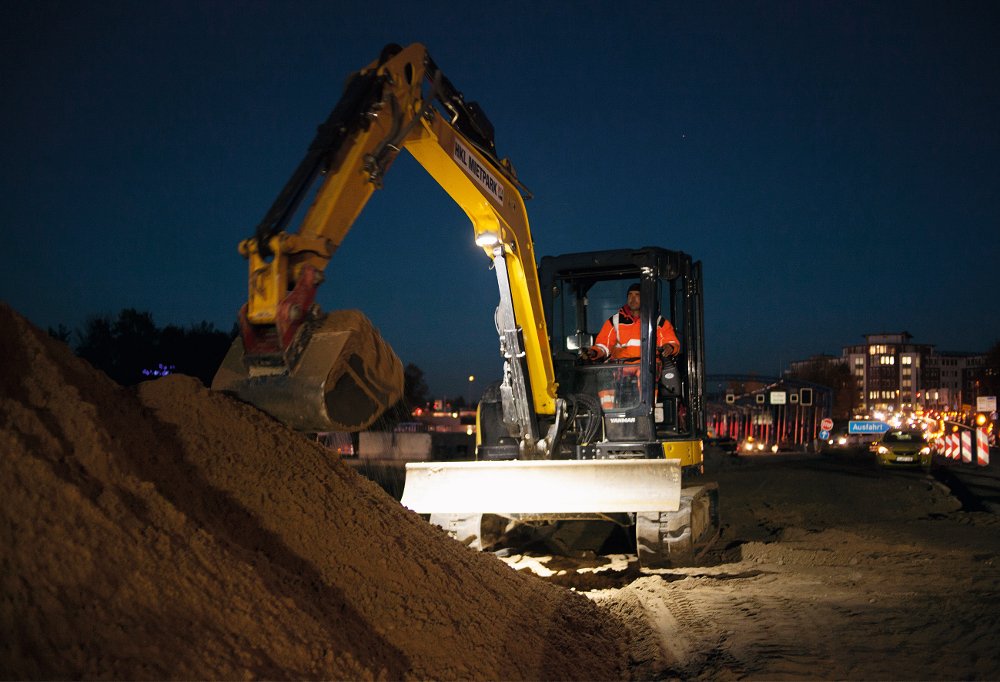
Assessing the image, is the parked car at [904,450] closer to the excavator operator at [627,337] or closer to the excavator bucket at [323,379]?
the excavator operator at [627,337]

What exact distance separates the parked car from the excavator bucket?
71.3ft

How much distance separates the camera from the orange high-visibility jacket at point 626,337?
8.35 meters

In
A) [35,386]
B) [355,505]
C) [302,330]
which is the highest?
[302,330]

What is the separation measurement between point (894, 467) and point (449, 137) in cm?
2147

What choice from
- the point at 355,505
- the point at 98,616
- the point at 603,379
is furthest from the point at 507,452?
the point at 98,616

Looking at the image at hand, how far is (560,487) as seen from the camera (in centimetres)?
746

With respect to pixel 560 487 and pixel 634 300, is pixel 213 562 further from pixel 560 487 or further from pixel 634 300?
pixel 634 300

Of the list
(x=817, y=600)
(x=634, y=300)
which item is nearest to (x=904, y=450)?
(x=634, y=300)

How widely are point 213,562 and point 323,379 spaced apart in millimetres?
1347

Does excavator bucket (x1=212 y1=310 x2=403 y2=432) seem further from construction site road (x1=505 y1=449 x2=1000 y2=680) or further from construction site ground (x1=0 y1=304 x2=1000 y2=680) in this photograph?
construction site road (x1=505 y1=449 x2=1000 y2=680)

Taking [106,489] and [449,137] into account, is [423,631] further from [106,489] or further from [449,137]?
[449,137]

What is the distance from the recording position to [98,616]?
9.60 feet

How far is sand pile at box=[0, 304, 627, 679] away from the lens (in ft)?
9.66

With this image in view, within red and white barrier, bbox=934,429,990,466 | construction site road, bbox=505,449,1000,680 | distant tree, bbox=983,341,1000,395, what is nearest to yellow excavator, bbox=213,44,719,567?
construction site road, bbox=505,449,1000,680
